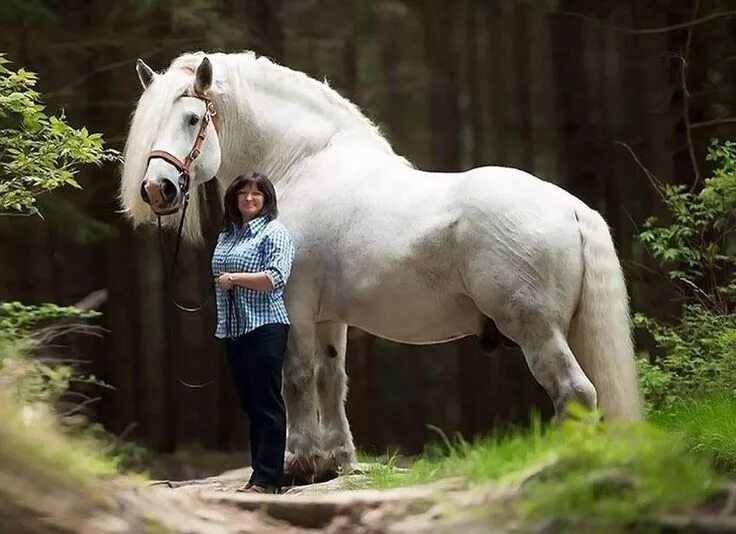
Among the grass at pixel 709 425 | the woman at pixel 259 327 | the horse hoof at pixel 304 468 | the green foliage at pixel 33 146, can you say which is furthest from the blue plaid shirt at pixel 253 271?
the grass at pixel 709 425

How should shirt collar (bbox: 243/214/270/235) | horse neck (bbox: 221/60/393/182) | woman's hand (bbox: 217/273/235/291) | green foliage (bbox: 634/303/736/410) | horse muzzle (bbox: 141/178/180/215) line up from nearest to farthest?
woman's hand (bbox: 217/273/235/291) → shirt collar (bbox: 243/214/270/235) → horse muzzle (bbox: 141/178/180/215) → horse neck (bbox: 221/60/393/182) → green foliage (bbox: 634/303/736/410)

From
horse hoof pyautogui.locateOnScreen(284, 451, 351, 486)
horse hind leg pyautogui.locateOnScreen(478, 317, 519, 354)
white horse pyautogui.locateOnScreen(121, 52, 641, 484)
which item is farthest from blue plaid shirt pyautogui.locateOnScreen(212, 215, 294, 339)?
horse hind leg pyautogui.locateOnScreen(478, 317, 519, 354)

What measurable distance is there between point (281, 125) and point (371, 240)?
78 centimetres

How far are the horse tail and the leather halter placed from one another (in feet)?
5.11

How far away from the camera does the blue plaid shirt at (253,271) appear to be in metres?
3.73

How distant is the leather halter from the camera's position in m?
4.03

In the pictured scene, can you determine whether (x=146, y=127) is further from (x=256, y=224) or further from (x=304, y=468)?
(x=304, y=468)

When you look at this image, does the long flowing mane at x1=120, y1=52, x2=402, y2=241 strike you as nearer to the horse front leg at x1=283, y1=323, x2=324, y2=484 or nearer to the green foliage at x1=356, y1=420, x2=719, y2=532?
the horse front leg at x1=283, y1=323, x2=324, y2=484

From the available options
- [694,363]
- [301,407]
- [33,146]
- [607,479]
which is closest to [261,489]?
[301,407]

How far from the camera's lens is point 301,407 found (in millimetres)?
4156

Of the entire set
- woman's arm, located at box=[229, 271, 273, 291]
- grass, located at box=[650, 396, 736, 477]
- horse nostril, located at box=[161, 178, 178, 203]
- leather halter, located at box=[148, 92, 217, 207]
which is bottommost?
grass, located at box=[650, 396, 736, 477]

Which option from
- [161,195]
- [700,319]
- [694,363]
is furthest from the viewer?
[700,319]

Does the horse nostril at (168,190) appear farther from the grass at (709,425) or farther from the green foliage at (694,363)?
the green foliage at (694,363)

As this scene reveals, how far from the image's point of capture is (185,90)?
418 centimetres
